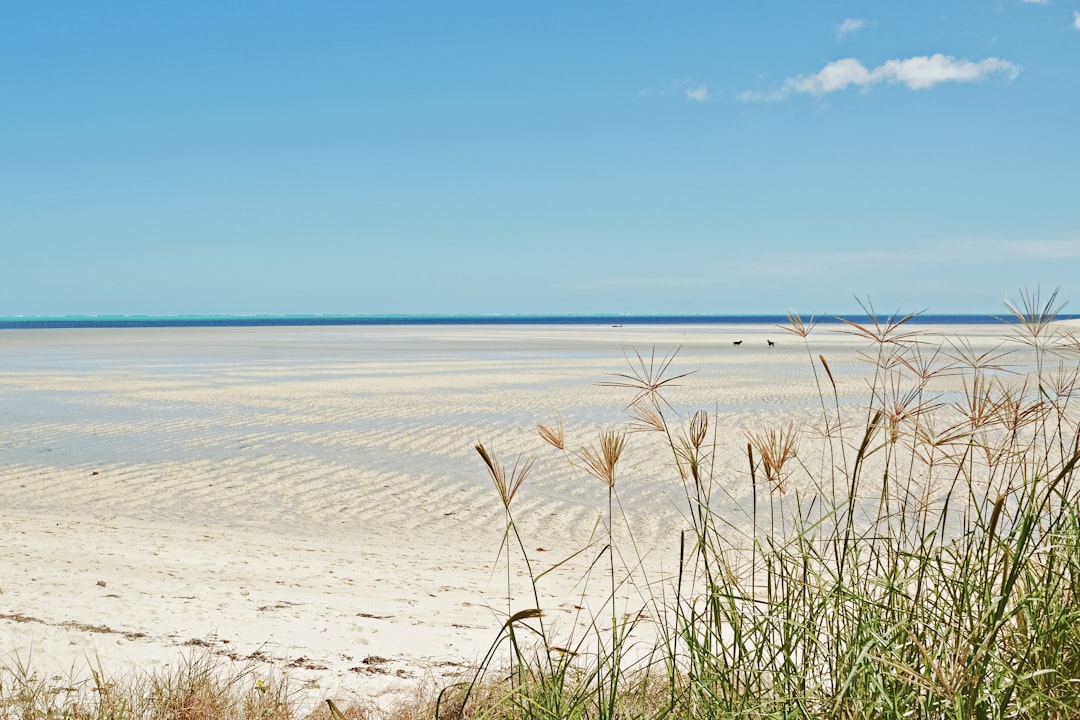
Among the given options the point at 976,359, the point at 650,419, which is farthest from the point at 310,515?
the point at 976,359

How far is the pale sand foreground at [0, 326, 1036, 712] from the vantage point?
5.00 meters

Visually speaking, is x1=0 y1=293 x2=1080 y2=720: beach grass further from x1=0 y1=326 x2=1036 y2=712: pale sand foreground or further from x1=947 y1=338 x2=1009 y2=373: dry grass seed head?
x1=0 y1=326 x2=1036 y2=712: pale sand foreground

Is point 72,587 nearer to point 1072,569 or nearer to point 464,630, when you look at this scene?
point 464,630

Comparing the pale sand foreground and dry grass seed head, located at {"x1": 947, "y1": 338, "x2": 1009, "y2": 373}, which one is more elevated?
dry grass seed head, located at {"x1": 947, "y1": 338, "x2": 1009, "y2": 373}

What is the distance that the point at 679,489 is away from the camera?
10672 mm

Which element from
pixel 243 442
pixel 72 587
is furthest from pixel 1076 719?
pixel 243 442

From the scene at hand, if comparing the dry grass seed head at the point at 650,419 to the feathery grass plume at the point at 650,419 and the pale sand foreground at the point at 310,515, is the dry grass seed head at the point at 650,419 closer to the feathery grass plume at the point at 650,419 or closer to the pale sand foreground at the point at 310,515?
the feathery grass plume at the point at 650,419

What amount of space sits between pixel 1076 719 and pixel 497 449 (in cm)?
1117

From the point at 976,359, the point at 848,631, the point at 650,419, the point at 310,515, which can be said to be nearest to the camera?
the point at 650,419

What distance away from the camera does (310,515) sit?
9508 mm

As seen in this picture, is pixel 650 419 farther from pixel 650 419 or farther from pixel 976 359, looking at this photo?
pixel 976 359

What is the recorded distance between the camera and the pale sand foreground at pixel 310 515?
5.00m

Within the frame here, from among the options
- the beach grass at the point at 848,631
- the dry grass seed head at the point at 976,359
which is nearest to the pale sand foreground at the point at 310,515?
the beach grass at the point at 848,631

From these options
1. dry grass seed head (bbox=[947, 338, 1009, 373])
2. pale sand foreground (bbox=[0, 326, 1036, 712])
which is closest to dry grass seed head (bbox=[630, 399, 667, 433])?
pale sand foreground (bbox=[0, 326, 1036, 712])
